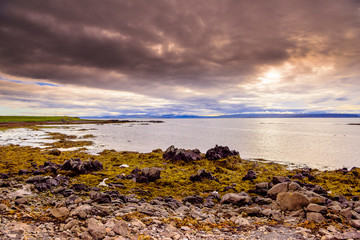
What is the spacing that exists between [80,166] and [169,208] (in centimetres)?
981

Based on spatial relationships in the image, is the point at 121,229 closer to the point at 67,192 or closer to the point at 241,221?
the point at 241,221

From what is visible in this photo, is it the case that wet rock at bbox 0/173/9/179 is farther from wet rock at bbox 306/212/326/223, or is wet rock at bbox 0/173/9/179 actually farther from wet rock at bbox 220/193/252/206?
wet rock at bbox 306/212/326/223

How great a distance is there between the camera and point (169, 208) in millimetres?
9156

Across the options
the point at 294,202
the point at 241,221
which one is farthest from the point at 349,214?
the point at 241,221

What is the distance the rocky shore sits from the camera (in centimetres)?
660

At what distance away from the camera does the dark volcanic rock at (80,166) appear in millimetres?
15422

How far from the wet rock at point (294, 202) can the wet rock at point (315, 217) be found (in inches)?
A: 29.9

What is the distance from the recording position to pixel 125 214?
805 cm

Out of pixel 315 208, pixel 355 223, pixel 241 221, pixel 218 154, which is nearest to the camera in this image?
pixel 355 223

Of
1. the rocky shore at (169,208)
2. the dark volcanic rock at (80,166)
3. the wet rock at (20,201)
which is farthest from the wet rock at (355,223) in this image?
the dark volcanic rock at (80,166)

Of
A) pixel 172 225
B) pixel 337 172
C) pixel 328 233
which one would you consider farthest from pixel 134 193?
pixel 337 172

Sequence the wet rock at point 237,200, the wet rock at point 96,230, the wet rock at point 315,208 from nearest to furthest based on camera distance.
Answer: the wet rock at point 96,230, the wet rock at point 315,208, the wet rock at point 237,200

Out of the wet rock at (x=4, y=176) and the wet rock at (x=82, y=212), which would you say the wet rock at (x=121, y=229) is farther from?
the wet rock at (x=4, y=176)

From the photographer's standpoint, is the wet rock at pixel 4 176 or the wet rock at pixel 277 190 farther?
the wet rock at pixel 4 176
